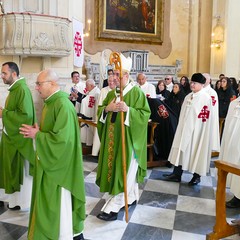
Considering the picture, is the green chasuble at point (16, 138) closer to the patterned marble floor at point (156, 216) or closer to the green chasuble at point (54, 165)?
the patterned marble floor at point (156, 216)

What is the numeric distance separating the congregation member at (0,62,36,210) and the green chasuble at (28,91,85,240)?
90cm

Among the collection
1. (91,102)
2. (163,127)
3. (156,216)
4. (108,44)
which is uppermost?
(108,44)

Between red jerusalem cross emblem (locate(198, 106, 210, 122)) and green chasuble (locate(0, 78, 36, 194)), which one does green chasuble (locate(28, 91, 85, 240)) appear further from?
red jerusalem cross emblem (locate(198, 106, 210, 122))

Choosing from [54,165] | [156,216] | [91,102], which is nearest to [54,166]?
[54,165]

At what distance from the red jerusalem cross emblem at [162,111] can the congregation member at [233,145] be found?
6.24 feet

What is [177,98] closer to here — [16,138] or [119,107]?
[119,107]

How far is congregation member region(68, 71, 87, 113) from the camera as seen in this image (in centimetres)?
756

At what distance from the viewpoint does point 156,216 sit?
402 cm

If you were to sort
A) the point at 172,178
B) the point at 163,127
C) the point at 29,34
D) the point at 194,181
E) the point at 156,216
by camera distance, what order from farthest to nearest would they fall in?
the point at 29,34 < the point at 163,127 < the point at 172,178 < the point at 194,181 < the point at 156,216

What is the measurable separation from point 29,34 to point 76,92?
1.64m

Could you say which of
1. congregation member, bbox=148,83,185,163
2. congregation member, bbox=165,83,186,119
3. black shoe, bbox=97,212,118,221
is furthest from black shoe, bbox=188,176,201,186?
congregation member, bbox=165,83,186,119

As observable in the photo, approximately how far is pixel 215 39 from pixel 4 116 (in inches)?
435

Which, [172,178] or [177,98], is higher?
[177,98]

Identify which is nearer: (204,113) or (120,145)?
(120,145)
